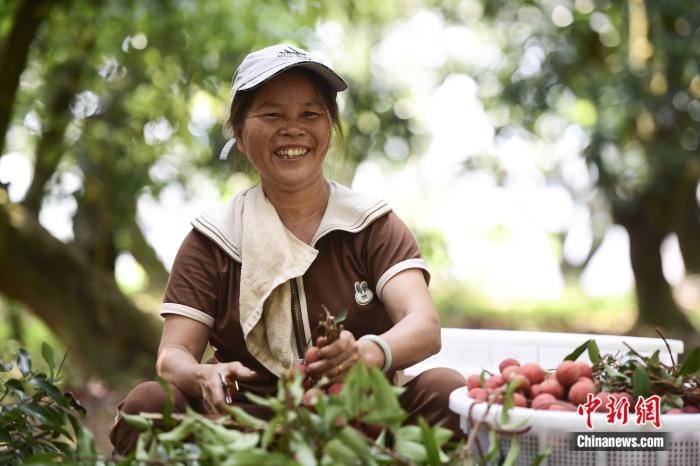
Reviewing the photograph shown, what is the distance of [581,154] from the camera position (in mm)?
7266

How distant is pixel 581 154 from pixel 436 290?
14.9ft

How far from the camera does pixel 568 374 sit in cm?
182

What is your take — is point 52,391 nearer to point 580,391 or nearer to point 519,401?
point 519,401

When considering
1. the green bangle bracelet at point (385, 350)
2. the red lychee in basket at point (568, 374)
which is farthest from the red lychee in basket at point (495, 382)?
the green bangle bracelet at point (385, 350)

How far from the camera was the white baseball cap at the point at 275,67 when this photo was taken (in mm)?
2168

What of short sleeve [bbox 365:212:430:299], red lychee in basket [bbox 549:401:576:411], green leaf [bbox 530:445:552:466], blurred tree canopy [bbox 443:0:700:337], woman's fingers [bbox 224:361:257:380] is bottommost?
green leaf [bbox 530:445:552:466]

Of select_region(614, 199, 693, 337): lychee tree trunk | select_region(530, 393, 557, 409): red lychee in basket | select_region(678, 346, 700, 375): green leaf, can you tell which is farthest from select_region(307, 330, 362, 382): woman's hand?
select_region(614, 199, 693, 337): lychee tree trunk

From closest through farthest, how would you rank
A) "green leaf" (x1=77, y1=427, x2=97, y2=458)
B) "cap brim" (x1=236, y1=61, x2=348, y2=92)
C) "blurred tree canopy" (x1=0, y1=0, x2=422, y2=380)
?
"green leaf" (x1=77, y1=427, x2=97, y2=458)
"cap brim" (x1=236, y1=61, x2=348, y2=92)
"blurred tree canopy" (x1=0, y1=0, x2=422, y2=380)

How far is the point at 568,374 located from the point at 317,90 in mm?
936

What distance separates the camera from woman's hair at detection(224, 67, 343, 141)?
2.27 metres

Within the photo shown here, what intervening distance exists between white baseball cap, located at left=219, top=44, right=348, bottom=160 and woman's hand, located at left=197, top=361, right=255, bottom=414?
0.68 m

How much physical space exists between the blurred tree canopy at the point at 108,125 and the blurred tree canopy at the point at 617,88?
135 centimetres

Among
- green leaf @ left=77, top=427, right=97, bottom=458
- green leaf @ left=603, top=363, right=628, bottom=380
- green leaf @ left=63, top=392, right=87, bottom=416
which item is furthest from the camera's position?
green leaf @ left=63, top=392, right=87, bottom=416

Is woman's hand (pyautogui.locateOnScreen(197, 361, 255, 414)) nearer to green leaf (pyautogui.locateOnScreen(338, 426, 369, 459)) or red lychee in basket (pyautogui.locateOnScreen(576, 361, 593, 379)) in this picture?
green leaf (pyautogui.locateOnScreen(338, 426, 369, 459))
